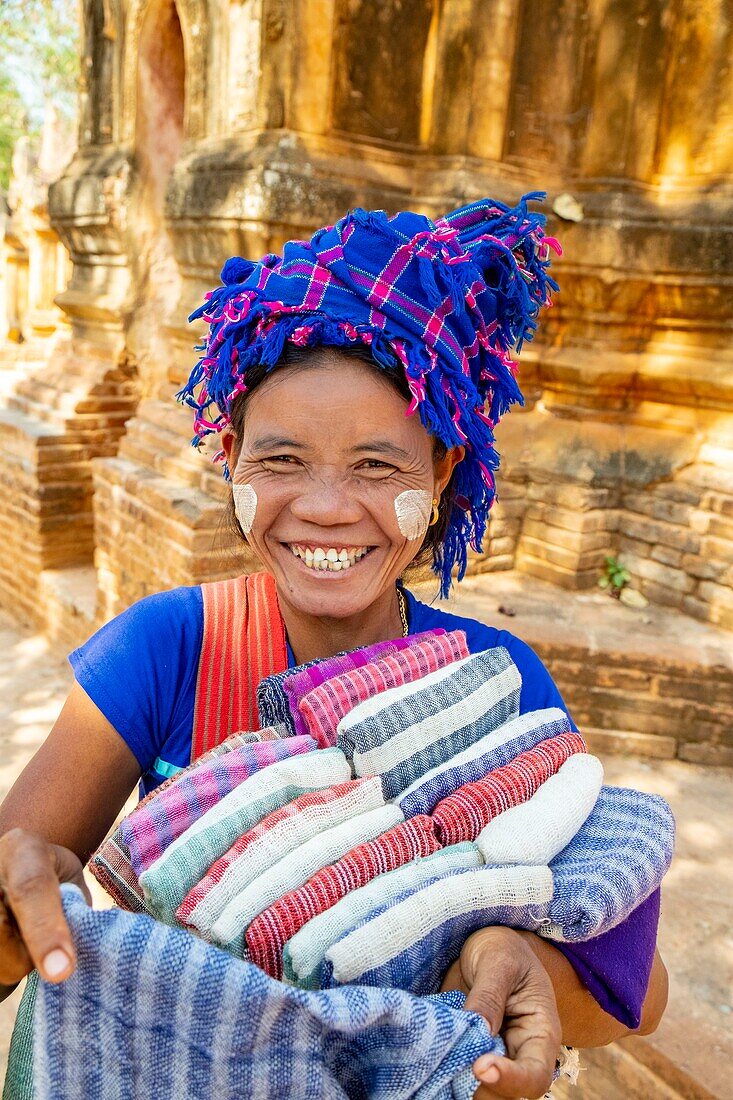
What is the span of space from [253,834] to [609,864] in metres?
0.45

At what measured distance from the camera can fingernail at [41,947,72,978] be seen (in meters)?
0.84

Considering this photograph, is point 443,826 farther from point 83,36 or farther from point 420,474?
point 83,36

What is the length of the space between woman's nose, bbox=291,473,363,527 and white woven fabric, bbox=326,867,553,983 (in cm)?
57

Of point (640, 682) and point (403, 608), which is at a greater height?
point (403, 608)

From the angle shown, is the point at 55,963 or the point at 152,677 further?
A: the point at 152,677

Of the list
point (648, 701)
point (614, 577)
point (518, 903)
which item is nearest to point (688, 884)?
point (648, 701)

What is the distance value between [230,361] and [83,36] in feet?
19.6

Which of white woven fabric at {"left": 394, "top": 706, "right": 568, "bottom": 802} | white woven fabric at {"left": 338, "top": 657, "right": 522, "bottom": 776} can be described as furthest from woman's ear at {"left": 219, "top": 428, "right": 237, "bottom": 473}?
white woven fabric at {"left": 394, "top": 706, "right": 568, "bottom": 802}

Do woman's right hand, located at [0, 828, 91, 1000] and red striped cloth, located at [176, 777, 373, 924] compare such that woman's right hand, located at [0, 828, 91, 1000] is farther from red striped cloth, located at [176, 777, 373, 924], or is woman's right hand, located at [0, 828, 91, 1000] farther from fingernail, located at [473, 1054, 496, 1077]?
fingernail, located at [473, 1054, 496, 1077]

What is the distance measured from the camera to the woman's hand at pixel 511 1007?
0.84 m

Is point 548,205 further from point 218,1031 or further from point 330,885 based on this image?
point 218,1031

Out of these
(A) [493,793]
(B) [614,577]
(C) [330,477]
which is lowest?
(B) [614,577]

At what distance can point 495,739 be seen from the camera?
123 cm

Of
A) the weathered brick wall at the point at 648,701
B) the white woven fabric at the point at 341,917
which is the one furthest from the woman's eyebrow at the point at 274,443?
the weathered brick wall at the point at 648,701
